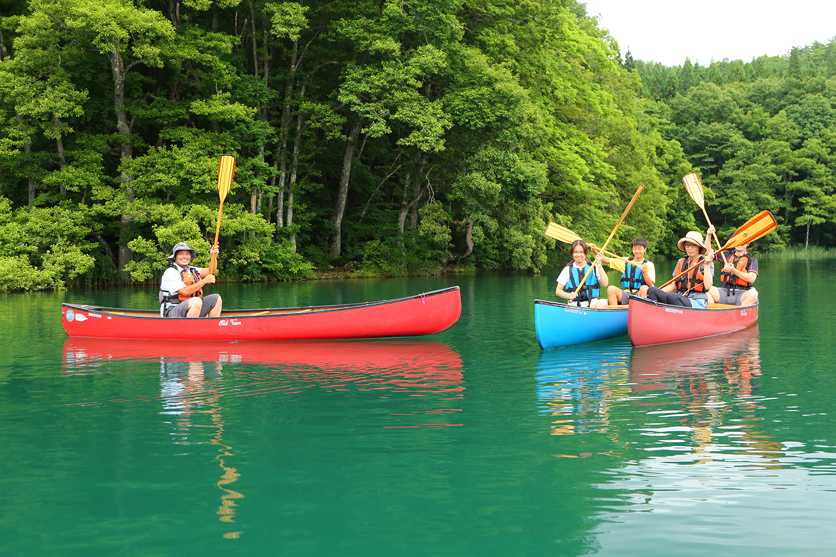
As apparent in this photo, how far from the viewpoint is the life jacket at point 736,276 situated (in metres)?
12.4

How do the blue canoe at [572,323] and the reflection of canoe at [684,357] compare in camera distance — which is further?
the blue canoe at [572,323]

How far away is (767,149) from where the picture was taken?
192 ft

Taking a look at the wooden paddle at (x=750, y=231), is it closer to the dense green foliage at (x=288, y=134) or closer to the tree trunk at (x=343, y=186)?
the dense green foliage at (x=288, y=134)

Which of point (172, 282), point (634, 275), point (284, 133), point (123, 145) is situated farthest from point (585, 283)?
point (284, 133)

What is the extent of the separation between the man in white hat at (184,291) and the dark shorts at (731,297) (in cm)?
834

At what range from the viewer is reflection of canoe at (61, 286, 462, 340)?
10.9 meters

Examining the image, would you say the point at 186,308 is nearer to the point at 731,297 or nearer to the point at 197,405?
the point at 197,405

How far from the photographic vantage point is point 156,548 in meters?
3.71

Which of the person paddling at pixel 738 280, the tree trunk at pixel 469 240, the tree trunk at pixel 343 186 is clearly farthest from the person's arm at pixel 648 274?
the tree trunk at pixel 343 186

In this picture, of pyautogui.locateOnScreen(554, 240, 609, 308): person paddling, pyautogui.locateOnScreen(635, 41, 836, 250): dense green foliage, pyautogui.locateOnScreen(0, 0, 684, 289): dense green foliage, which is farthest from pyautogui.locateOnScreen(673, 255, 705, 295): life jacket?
pyautogui.locateOnScreen(635, 41, 836, 250): dense green foliage

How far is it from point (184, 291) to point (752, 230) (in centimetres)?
881

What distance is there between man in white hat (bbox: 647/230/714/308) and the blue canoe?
2.39 feet

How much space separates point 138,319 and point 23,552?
7716 mm

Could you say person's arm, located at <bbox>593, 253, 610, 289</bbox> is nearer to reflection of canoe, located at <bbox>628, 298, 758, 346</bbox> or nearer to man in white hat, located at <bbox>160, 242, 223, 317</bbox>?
reflection of canoe, located at <bbox>628, 298, 758, 346</bbox>
